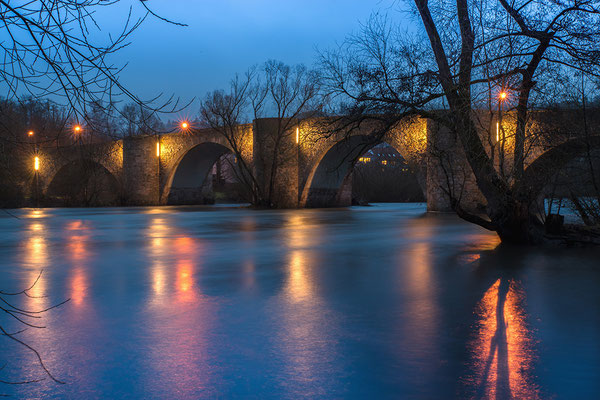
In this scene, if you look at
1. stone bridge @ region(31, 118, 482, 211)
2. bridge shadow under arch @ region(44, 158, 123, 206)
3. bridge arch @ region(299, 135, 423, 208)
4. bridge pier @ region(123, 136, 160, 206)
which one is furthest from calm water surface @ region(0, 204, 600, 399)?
bridge shadow under arch @ region(44, 158, 123, 206)

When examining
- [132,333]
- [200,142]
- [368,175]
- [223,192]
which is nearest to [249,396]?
[132,333]

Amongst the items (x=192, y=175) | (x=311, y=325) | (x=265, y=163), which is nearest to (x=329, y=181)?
(x=265, y=163)

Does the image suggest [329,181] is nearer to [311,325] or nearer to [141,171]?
[141,171]

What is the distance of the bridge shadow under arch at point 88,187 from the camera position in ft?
128

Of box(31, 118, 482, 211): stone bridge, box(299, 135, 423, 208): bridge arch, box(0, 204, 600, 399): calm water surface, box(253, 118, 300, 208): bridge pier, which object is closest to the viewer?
box(0, 204, 600, 399): calm water surface

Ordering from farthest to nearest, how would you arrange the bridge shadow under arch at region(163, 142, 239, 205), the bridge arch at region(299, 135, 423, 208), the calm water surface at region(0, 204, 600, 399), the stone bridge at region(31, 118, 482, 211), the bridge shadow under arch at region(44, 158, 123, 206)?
the bridge shadow under arch at region(44, 158, 123, 206), the bridge shadow under arch at region(163, 142, 239, 205), the bridge arch at region(299, 135, 423, 208), the stone bridge at region(31, 118, 482, 211), the calm water surface at region(0, 204, 600, 399)

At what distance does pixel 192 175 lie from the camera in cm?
3947

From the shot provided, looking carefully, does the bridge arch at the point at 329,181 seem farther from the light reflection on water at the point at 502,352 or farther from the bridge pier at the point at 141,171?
the light reflection on water at the point at 502,352

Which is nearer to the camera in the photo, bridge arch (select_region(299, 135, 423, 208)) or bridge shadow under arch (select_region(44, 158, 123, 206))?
bridge arch (select_region(299, 135, 423, 208))

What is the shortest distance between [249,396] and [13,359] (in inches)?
74.2

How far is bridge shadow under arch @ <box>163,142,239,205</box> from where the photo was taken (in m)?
37.8

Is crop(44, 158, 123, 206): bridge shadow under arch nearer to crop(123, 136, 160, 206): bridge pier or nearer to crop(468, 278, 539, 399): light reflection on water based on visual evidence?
crop(123, 136, 160, 206): bridge pier

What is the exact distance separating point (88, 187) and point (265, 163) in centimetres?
1394

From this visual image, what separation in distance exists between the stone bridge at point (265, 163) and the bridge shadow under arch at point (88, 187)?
0.16 meters
